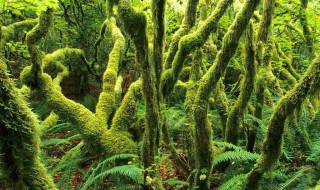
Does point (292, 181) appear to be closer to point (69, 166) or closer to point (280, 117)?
point (280, 117)

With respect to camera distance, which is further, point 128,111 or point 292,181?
point 128,111

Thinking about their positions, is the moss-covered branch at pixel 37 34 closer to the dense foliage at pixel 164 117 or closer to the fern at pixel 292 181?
the dense foliage at pixel 164 117

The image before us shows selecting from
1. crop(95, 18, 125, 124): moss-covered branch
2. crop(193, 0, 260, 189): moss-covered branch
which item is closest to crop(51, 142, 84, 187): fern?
crop(95, 18, 125, 124): moss-covered branch

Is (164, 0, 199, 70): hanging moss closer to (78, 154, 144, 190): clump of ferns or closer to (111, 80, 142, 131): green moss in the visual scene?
(111, 80, 142, 131): green moss

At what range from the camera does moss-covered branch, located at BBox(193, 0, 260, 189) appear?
354cm

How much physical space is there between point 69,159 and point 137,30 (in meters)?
2.76

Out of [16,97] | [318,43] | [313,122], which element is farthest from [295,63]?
[16,97]

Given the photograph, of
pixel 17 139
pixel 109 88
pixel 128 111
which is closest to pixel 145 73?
pixel 128 111

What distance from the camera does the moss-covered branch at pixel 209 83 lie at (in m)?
3.54

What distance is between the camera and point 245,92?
4391 mm

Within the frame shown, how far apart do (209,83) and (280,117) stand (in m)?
1.06

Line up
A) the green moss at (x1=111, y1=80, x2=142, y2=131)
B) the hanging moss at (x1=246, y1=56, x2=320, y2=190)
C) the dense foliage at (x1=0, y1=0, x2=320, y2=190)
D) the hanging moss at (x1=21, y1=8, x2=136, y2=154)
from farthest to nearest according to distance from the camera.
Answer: the green moss at (x1=111, y1=80, x2=142, y2=131), the hanging moss at (x1=21, y1=8, x2=136, y2=154), the hanging moss at (x1=246, y1=56, x2=320, y2=190), the dense foliage at (x1=0, y1=0, x2=320, y2=190)

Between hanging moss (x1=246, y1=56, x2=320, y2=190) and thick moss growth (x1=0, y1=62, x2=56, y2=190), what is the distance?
2.33 meters

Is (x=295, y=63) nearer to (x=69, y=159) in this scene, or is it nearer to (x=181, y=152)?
(x=181, y=152)
